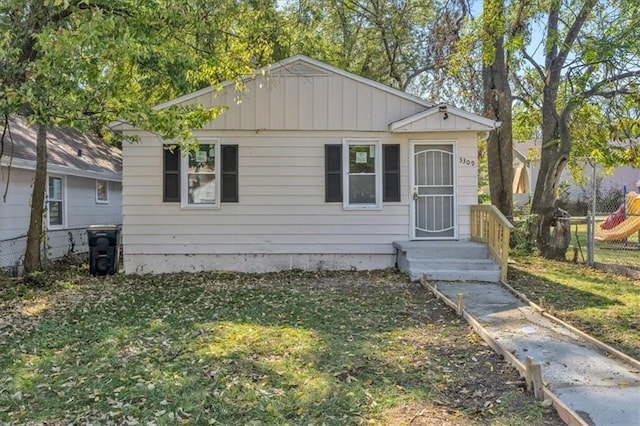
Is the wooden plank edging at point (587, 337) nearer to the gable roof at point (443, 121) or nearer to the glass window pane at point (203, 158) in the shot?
the gable roof at point (443, 121)

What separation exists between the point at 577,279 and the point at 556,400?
18.0ft

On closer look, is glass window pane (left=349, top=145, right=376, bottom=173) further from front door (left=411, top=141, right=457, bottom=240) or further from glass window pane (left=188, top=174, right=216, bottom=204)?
glass window pane (left=188, top=174, right=216, bottom=204)

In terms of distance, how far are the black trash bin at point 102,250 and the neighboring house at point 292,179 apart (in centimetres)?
30

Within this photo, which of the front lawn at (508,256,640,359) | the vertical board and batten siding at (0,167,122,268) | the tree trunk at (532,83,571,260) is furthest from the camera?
the tree trunk at (532,83,571,260)

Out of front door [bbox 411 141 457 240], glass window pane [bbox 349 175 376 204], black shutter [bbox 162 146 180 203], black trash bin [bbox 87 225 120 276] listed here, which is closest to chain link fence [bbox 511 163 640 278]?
front door [bbox 411 141 457 240]

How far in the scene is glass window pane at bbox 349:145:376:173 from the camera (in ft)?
28.5

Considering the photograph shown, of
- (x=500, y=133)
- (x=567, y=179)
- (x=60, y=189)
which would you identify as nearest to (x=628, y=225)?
(x=500, y=133)

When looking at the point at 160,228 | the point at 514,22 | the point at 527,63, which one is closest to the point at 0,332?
the point at 160,228

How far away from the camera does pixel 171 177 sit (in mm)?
8570

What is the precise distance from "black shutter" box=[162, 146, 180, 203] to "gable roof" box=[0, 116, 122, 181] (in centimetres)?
259

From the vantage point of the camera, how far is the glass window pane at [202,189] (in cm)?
862

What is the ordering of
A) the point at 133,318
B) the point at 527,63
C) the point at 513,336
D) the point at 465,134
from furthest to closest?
the point at 527,63 < the point at 465,134 < the point at 133,318 < the point at 513,336

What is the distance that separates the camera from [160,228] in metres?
8.60

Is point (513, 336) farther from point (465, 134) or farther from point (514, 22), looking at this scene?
point (514, 22)
